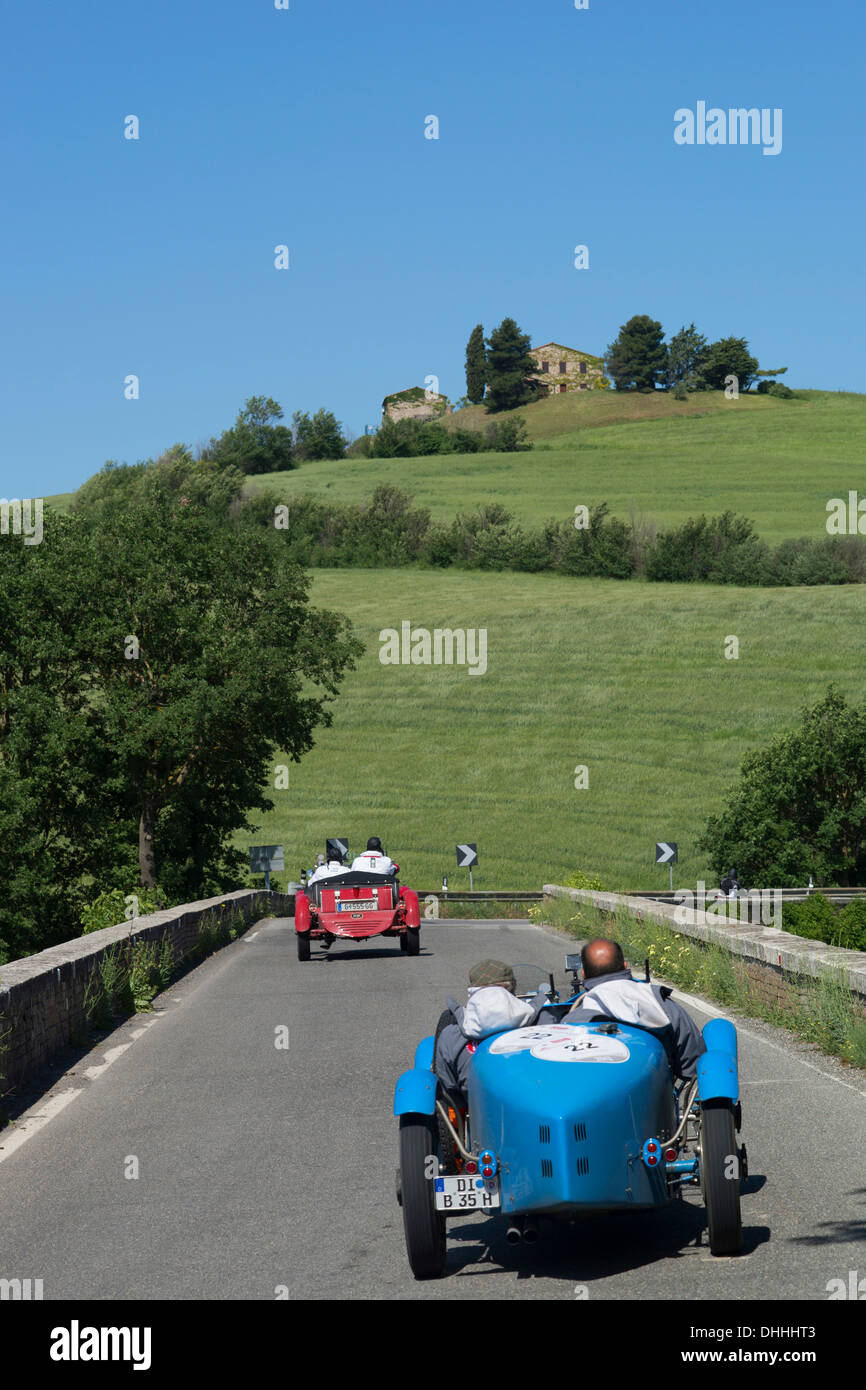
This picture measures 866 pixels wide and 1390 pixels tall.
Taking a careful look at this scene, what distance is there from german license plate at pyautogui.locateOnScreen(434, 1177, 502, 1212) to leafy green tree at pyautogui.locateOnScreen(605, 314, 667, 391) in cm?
18406

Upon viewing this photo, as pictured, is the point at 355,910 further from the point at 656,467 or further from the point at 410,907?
the point at 656,467

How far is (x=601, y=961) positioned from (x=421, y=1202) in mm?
1333

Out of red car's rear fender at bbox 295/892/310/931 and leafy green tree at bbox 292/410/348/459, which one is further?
leafy green tree at bbox 292/410/348/459

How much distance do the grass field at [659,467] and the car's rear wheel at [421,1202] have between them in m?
104

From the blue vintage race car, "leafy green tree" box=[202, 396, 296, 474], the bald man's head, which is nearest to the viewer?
the blue vintage race car

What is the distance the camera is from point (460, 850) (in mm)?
48625

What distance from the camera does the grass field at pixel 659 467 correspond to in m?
119

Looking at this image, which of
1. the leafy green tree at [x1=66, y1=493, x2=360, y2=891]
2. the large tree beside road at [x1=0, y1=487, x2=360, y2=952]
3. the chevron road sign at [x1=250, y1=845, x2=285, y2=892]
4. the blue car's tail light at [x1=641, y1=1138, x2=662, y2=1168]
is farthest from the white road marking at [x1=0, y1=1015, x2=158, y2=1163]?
the chevron road sign at [x1=250, y1=845, x2=285, y2=892]

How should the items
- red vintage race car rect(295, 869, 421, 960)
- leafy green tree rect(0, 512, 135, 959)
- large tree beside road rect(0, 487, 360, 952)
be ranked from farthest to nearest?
large tree beside road rect(0, 487, 360, 952) → leafy green tree rect(0, 512, 135, 959) → red vintage race car rect(295, 869, 421, 960)

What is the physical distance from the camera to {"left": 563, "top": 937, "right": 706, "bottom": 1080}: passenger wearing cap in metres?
6.22
